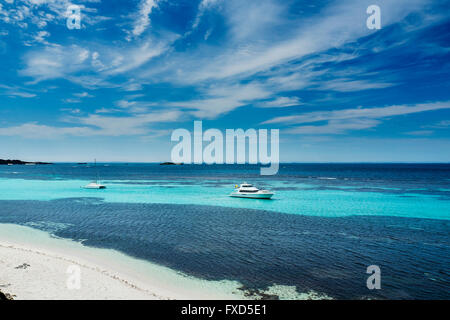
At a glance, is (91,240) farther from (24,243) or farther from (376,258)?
(376,258)

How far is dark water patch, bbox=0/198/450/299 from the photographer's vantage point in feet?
47.0

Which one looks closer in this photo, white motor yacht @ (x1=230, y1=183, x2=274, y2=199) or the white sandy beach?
the white sandy beach

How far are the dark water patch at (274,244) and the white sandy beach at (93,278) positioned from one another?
1.16 metres

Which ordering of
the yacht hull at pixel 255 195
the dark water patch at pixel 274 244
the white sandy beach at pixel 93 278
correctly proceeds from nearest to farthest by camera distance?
the white sandy beach at pixel 93 278 → the dark water patch at pixel 274 244 → the yacht hull at pixel 255 195

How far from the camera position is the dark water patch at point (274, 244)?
14.3 meters

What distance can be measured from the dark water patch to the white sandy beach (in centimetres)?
116

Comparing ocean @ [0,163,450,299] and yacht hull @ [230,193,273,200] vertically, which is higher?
yacht hull @ [230,193,273,200]

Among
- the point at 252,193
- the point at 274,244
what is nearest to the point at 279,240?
the point at 274,244

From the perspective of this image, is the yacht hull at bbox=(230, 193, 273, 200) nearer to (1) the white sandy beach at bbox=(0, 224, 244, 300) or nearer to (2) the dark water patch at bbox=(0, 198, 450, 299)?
(2) the dark water patch at bbox=(0, 198, 450, 299)

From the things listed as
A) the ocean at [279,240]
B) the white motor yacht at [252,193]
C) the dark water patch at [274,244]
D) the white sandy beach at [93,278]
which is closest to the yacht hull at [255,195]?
the white motor yacht at [252,193]

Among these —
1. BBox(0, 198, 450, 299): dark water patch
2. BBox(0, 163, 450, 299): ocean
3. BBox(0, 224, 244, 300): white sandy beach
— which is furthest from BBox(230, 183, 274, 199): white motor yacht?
BBox(0, 224, 244, 300): white sandy beach

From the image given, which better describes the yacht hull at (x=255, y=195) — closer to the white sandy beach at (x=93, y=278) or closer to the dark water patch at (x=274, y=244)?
the dark water patch at (x=274, y=244)

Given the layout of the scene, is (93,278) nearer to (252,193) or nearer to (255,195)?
(255,195)

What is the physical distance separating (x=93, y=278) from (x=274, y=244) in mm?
12438
